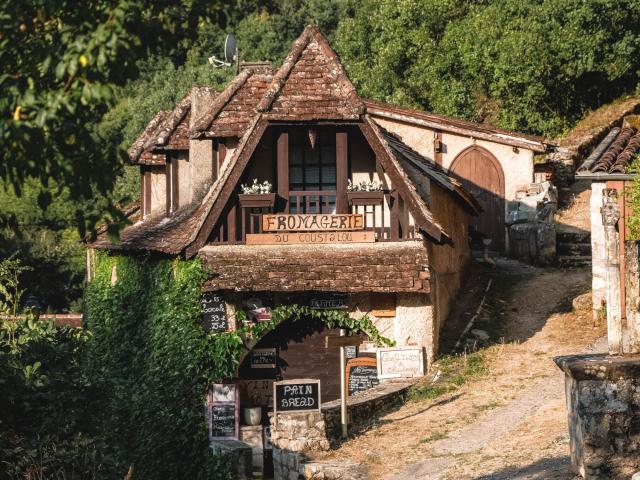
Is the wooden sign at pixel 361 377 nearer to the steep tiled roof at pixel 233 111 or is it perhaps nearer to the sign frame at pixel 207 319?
the sign frame at pixel 207 319

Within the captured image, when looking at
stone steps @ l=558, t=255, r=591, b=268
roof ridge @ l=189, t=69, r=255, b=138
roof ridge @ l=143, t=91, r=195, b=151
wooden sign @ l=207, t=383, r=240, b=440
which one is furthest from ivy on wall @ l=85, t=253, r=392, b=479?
stone steps @ l=558, t=255, r=591, b=268

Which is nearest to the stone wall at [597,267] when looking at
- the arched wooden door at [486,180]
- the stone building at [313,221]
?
the stone building at [313,221]

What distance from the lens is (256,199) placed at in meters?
22.0

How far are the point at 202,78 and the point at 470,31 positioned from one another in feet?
65.0

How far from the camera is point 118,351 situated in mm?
25609

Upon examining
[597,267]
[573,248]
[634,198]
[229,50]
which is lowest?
[597,267]

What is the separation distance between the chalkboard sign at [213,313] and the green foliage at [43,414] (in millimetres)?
2571

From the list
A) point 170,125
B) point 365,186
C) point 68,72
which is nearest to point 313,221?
point 365,186

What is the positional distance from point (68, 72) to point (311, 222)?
13.6 metres

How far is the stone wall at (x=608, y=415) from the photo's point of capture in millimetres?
12867

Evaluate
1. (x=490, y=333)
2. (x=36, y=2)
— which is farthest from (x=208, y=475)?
(x=36, y=2)

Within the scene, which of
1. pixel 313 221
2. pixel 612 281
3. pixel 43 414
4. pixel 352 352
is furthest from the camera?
pixel 352 352

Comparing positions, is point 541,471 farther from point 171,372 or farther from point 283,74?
point 283,74

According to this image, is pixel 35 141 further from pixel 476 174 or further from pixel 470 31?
pixel 470 31
